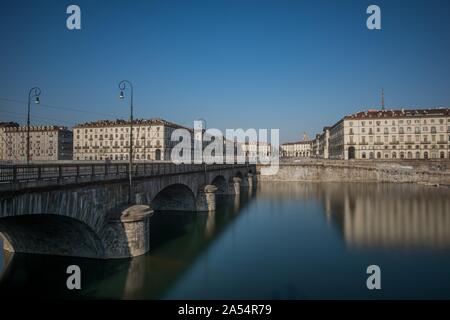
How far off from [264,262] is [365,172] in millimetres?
68820

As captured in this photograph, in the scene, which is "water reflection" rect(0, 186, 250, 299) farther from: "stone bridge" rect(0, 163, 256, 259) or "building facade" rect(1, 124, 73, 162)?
"building facade" rect(1, 124, 73, 162)

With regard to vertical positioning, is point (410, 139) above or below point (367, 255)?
above

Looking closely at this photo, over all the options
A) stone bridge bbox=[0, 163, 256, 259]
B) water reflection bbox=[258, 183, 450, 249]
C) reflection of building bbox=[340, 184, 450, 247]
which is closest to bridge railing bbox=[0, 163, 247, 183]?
stone bridge bbox=[0, 163, 256, 259]

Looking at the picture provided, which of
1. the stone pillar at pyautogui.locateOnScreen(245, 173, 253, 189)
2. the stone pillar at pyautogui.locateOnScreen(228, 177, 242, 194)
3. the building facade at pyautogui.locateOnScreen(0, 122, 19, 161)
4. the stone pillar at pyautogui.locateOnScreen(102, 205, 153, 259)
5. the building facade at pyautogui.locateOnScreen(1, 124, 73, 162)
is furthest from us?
the building facade at pyautogui.locateOnScreen(1, 124, 73, 162)

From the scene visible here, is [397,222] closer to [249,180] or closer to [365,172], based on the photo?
[249,180]

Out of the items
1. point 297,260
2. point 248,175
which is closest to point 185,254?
point 297,260

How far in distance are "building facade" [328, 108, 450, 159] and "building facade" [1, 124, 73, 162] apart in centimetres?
9890

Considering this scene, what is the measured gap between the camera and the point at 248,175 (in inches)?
3000

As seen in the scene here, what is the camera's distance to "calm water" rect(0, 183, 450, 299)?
54.5ft

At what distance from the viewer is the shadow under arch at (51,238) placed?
17.4 metres

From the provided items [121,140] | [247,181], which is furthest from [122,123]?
[247,181]

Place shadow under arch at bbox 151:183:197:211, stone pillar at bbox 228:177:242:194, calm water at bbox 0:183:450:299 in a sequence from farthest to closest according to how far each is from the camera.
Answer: stone pillar at bbox 228:177:242:194, shadow under arch at bbox 151:183:197:211, calm water at bbox 0:183:450:299
